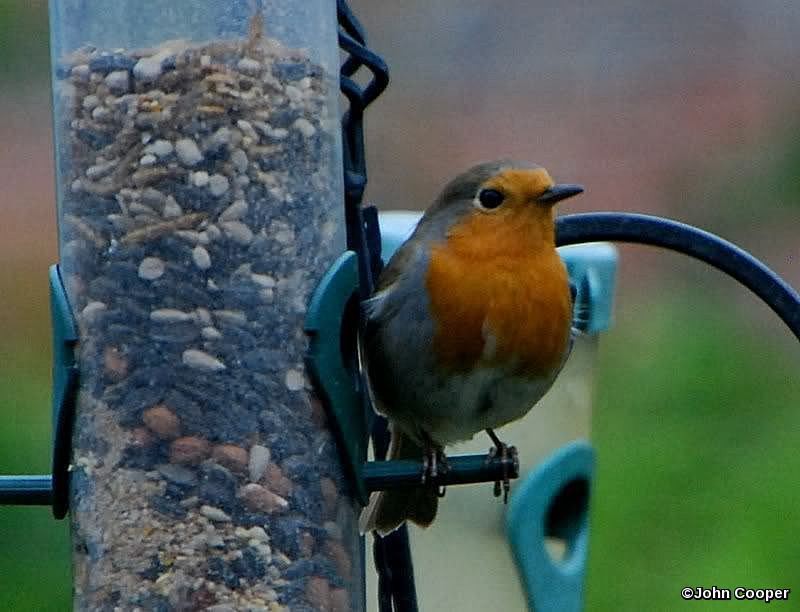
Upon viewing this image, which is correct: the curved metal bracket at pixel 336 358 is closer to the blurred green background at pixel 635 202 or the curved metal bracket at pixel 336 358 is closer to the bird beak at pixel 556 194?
the bird beak at pixel 556 194

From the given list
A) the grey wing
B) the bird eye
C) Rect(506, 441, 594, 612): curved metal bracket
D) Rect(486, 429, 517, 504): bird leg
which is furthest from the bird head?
Rect(506, 441, 594, 612): curved metal bracket

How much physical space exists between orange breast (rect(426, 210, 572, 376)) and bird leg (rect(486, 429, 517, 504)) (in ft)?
0.64

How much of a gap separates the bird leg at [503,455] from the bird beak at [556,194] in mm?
579

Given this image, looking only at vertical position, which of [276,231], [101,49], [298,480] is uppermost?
[101,49]

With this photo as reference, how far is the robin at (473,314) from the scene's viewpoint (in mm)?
4488

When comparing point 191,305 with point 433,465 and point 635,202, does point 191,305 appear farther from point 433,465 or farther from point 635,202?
point 635,202

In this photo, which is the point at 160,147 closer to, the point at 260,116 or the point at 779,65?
the point at 260,116

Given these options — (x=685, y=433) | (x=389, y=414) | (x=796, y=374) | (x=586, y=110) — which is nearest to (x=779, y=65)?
(x=586, y=110)

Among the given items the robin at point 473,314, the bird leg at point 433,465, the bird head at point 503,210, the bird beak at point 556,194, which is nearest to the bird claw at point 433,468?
the bird leg at point 433,465

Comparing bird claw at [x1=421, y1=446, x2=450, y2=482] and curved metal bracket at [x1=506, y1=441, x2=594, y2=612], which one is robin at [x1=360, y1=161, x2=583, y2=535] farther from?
curved metal bracket at [x1=506, y1=441, x2=594, y2=612]

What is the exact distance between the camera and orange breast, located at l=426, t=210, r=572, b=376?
14.8 feet

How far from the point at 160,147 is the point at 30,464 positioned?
3768mm

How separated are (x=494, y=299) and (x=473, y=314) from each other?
6 centimetres

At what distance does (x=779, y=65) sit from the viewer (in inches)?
456
